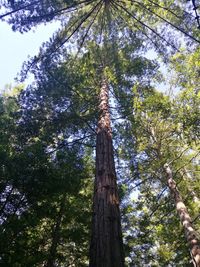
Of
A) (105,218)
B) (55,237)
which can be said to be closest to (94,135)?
(55,237)

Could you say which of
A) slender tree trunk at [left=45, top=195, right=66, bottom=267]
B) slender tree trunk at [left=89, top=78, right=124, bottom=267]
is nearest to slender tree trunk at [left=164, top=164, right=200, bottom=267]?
slender tree trunk at [left=45, top=195, right=66, bottom=267]

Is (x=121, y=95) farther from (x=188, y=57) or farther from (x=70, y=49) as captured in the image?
(x=70, y=49)

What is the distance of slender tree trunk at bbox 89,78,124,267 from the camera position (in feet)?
11.5

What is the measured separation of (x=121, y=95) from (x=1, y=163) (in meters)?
4.76

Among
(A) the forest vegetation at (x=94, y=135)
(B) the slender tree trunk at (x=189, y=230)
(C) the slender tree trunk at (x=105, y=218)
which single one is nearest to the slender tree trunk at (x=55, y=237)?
(A) the forest vegetation at (x=94, y=135)

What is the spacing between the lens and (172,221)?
471 inches

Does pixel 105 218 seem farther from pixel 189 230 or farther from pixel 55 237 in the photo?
pixel 55 237

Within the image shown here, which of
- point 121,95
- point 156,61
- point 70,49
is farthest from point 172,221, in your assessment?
point 70,49

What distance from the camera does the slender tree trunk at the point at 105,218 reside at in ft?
11.5

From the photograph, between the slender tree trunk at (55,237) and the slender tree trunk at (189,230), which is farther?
the slender tree trunk at (55,237)

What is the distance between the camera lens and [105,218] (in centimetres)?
410

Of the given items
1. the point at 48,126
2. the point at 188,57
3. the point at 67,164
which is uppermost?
the point at 188,57

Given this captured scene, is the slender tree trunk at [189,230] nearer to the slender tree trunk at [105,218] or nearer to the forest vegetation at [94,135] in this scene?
the forest vegetation at [94,135]

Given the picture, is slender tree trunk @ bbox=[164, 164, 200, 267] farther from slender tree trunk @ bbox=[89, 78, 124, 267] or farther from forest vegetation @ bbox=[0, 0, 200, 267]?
slender tree trunk @ bbox=[89, 78, 124, 267]
